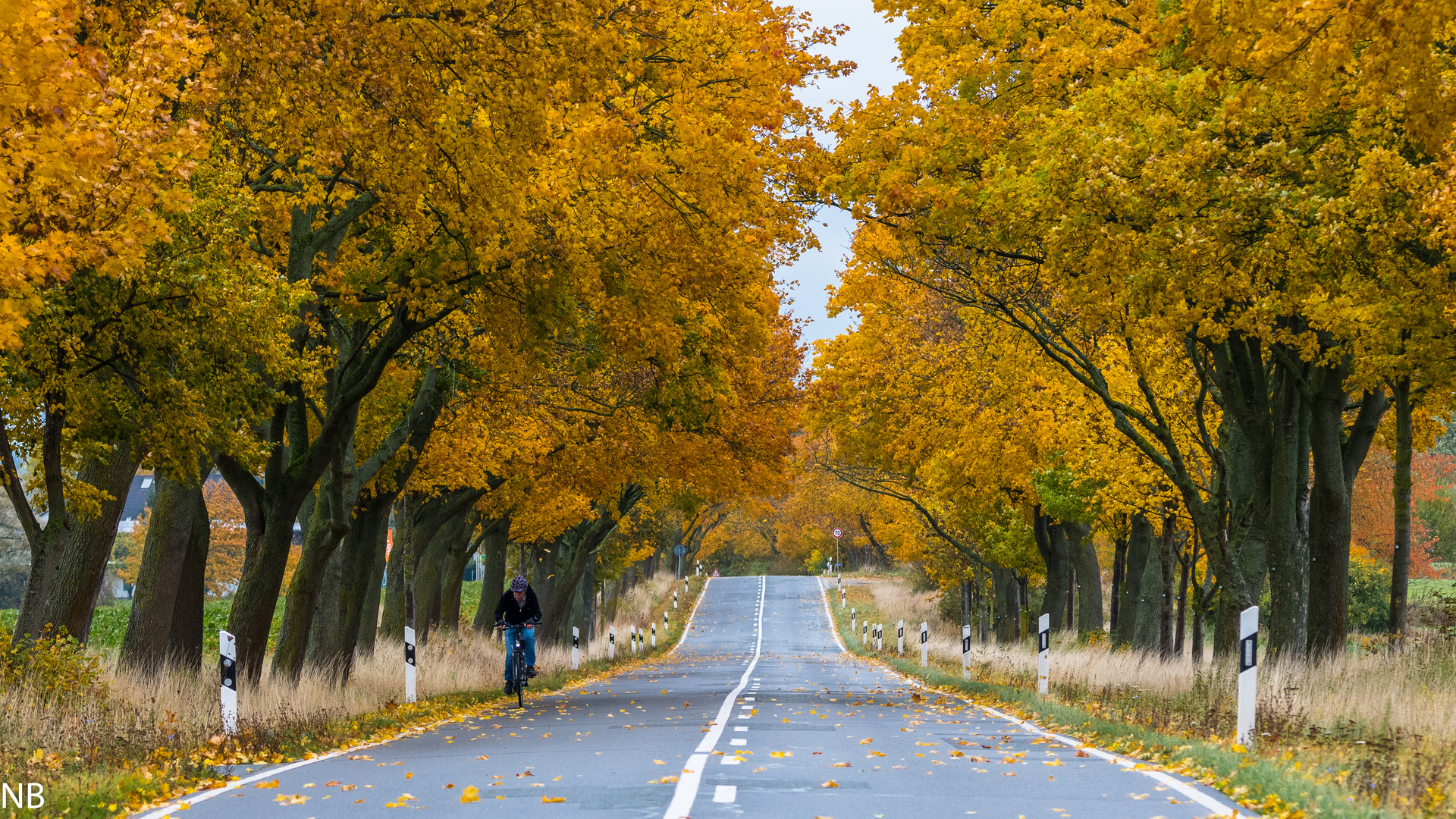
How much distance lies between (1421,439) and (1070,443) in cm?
573

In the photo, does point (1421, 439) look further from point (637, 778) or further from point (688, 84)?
point (637, 778)

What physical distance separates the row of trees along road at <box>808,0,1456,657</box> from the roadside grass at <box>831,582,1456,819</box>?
2012 millimetres

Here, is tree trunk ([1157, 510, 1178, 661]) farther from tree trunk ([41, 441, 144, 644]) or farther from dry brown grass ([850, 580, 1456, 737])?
tree trunk ([41, 441, 144, 644])

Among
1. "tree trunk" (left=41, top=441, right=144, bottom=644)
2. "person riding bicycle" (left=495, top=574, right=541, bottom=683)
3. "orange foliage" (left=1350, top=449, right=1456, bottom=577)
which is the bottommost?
"person riding bicycle" (left=495, top=574, right=541, bottom=683)

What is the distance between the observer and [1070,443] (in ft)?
→ 86.3

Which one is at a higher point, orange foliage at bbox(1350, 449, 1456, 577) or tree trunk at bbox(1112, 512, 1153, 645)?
orange foliage at bbox(1350, 449, 1456, 577)

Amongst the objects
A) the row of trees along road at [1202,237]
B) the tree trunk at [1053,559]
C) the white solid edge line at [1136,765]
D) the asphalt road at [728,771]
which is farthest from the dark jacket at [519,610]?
the tree trunk at [1053,559]

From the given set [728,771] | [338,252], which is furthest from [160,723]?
[338,252]

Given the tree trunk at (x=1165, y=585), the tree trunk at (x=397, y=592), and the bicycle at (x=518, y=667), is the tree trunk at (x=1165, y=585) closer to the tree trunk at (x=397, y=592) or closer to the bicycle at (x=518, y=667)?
the bicycle at (x=518, y=667)

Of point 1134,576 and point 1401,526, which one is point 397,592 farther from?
point 1401,526

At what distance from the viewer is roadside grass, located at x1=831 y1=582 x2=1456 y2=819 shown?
8297 millimetres

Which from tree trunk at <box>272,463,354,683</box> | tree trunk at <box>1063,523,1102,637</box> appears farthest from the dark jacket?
tree trunk at <box>1063,523,1102,637</box>

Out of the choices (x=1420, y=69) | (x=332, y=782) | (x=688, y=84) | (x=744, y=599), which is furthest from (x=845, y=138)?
(x=744, y=599)

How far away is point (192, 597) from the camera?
19828mm
